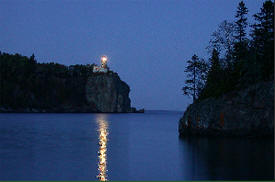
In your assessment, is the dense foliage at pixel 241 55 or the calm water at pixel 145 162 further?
the dense foliage at pixel 241 55

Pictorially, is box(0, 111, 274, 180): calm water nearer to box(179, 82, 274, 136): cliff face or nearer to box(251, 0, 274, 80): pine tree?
box(179, 82, 274, 136): cliff face

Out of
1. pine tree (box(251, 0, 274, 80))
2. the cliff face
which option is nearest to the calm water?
the cliff face

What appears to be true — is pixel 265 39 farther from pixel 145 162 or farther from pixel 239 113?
pixel 145 162

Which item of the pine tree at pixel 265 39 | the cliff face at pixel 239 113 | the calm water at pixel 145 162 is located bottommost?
the calm water at pixel 145 162

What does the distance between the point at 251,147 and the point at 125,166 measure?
55.0ft

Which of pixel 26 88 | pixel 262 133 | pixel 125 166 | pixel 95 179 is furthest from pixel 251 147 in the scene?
pixel 26 88

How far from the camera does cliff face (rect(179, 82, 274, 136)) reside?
4400 centimetres

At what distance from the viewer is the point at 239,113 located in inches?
1790

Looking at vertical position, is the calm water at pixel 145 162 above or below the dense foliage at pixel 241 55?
below

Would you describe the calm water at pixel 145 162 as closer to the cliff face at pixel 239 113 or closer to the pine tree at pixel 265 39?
the cliff face at pixel 239 113

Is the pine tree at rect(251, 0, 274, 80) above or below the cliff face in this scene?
above

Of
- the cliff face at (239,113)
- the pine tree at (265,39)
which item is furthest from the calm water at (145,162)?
the pine tree at (265,39)

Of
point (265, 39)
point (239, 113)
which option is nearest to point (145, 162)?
point (239, 113)

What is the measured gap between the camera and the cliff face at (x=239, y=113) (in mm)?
44000
